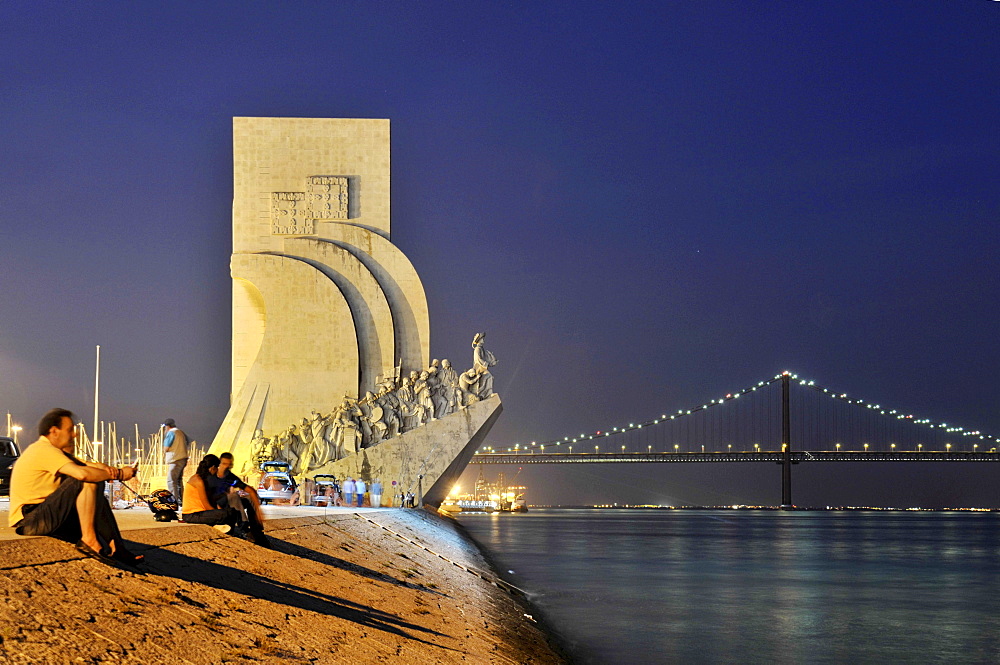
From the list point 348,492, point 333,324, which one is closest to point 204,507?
point 348,492

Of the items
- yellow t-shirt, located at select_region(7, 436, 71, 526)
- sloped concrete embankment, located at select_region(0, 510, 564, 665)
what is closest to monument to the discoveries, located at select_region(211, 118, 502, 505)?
sloped concrete embankment, located at select_region(0, 510, 564, 665)

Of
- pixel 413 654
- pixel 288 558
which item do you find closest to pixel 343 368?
pixel 288 558

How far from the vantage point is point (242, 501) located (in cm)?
577

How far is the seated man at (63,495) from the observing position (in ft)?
12.8

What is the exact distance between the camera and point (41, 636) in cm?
300

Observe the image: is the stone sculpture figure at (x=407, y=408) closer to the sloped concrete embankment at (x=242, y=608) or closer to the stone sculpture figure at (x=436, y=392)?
the stone sculpture figure at (x=436, y=392)

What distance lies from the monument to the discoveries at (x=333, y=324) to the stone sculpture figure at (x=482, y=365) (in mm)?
23

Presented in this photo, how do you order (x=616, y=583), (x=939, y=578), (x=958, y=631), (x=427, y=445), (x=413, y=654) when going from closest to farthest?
1. (x=413, y=654)
2. (x=958, y=631)
3. (x=616, y=583)
4. (x=939, y=578)
5. (x=427, y=445)

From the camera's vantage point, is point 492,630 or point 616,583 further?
point 616,583

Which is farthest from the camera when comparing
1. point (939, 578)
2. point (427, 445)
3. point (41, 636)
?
point (427, 445)

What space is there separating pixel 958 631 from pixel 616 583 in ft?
12.2

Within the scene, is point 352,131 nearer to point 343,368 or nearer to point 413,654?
point 343,368

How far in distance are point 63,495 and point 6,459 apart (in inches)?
233

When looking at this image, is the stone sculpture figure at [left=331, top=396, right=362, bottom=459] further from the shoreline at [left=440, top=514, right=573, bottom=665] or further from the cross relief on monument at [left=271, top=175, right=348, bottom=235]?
the shoreline at [left=440, top=514, right=573, bottom=665]
